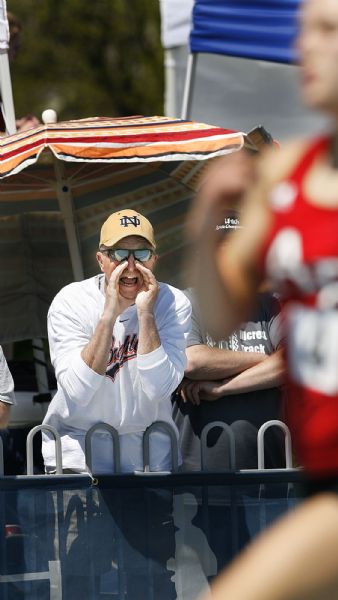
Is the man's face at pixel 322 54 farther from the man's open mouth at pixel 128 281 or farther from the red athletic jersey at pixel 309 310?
the man's open mouth at pixel 128 281

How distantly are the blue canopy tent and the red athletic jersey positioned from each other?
208 inches

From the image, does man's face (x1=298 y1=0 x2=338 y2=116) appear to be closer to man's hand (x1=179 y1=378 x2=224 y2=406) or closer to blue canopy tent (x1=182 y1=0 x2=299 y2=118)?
man's hand (x1=179 y1=378 x2=224 y2=406)

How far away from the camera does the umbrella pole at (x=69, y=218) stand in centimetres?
772

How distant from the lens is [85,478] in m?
5.59

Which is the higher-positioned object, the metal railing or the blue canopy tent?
the blue canopy tent

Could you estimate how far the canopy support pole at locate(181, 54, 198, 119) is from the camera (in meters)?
8.85

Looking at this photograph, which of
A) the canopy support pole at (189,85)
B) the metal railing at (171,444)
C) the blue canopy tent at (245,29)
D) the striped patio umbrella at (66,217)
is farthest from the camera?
the canopy support pole at (189,85)

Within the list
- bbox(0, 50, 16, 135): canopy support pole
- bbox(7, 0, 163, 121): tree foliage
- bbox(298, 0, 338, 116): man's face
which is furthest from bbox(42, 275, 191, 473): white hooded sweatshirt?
bbox(7, 0, 163, 121): tree foliage

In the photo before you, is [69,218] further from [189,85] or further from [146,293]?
[146,293]

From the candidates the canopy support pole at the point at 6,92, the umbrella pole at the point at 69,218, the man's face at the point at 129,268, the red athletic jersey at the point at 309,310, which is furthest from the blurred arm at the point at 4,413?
the red athletic jersey at the point at 309,310

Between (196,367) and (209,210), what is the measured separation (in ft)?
9.66

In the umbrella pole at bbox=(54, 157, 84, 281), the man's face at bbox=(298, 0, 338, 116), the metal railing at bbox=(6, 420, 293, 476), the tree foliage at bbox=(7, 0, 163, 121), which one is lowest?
the metal railing at bbox=(6, 420, 293, 476)

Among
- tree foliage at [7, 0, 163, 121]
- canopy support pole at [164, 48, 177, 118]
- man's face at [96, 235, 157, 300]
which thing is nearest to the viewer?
man's face at [96, 235, 157, 300]

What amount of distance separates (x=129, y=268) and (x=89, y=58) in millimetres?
12594
